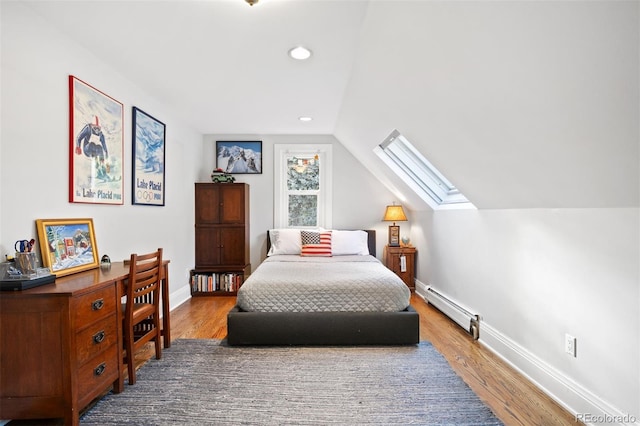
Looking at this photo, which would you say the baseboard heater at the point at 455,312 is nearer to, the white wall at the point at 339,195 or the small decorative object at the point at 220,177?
the white wall at the point at 339,195

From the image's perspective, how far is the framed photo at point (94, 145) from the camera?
2.14 m

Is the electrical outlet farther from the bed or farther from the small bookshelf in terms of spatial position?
the small bookshelf

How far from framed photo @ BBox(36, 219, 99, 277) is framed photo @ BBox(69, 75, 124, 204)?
0.20m

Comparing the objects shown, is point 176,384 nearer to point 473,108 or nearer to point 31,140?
point 31,140

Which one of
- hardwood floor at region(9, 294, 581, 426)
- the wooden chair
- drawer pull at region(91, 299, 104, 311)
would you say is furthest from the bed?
drawer pull at region(91, 299, 104, 311)

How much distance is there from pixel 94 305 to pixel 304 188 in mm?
3352

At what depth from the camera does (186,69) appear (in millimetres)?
2508

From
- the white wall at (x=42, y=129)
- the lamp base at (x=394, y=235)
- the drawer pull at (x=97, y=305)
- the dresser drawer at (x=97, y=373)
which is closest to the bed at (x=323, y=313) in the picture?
the dresser drawer at (x=97, y=373)

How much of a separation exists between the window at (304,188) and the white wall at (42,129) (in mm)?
2183

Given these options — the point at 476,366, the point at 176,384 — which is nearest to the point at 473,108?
the point at 476,366

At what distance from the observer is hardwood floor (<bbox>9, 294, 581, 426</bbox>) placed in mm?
1730

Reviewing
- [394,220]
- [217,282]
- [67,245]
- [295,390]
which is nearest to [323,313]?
[295,390]

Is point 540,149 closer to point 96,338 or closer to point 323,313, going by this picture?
point 323,313

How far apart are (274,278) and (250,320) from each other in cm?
42
